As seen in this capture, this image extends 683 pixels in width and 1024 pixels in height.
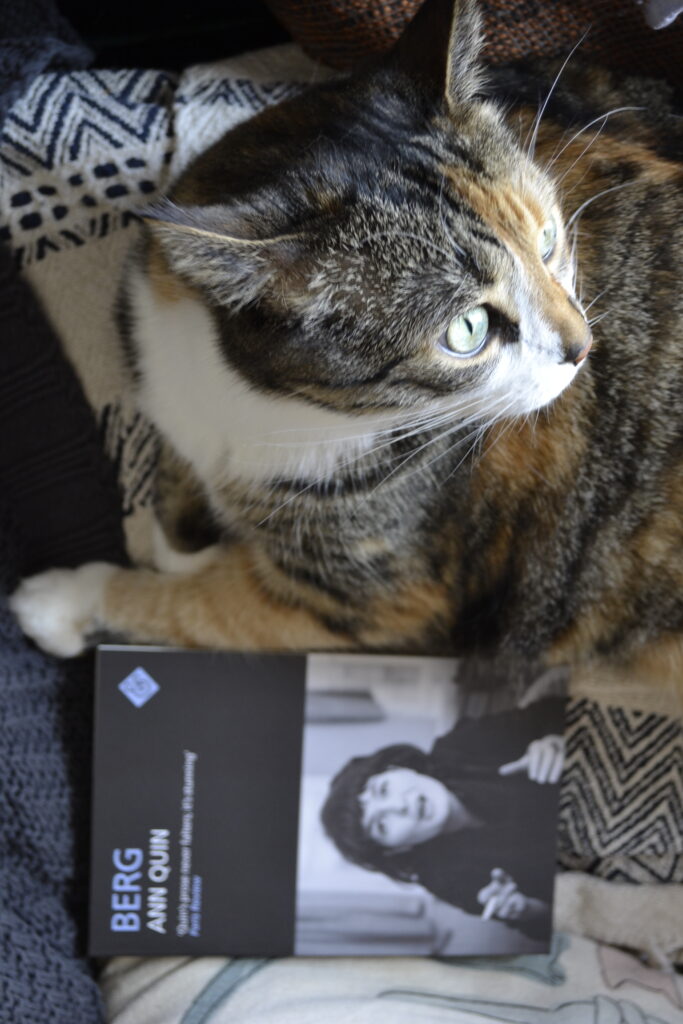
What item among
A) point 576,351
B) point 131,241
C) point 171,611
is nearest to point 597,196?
point 576,351

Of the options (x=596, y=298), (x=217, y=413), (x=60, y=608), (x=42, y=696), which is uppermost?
(x=596, y=298)

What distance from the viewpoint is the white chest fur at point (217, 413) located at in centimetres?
90

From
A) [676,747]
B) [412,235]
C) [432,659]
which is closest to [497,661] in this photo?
[432,659]

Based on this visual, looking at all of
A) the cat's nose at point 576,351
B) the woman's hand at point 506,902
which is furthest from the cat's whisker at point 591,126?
the woman's hand at point 506,902

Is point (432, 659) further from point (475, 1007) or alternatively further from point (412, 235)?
point (412, 235)

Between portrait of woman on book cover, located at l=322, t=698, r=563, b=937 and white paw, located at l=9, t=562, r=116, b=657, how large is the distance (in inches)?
14.0

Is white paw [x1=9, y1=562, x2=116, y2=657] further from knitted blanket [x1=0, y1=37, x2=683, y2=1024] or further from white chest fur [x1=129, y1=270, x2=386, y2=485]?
white chest fur [x1=129, y1=270, x2=386, y2=485]

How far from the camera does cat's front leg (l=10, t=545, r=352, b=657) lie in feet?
3.58

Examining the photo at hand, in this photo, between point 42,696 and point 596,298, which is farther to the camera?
point 42,696

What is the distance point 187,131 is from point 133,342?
265 millimetres

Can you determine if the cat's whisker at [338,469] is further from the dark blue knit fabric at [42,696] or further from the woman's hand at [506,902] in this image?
the woman's hand at [506,902]

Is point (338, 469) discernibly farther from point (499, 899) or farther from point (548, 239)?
point (499, 899)

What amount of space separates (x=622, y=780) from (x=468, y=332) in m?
0.67

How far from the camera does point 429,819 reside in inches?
46.3
